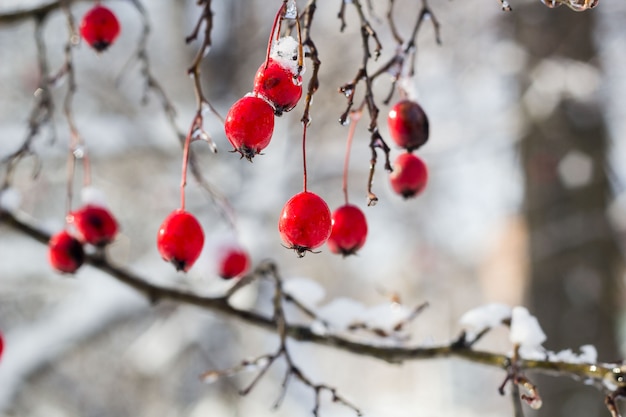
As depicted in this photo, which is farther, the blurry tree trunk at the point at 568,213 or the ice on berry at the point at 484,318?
the blurry tree trunk at the point at 568,213

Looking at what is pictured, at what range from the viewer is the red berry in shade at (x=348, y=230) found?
3.47 ft

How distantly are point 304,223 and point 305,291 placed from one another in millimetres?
576

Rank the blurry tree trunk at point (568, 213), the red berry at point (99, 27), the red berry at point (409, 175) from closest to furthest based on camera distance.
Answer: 1. the red berry at point (409, 175)
2. the red berry at point (99, 27)
3. the blurry tree trunk at point (568, 213)

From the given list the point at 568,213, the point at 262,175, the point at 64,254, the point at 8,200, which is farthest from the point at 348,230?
the point at 262,175

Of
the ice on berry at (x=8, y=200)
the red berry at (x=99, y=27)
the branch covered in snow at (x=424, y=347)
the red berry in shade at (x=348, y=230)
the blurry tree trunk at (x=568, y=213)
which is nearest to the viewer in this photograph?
the branch covered in snow at (x=424, y=347)

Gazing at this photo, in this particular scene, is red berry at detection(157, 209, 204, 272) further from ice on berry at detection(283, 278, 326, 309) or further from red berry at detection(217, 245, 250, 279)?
red berry at detection(217, 245, 250, 279)

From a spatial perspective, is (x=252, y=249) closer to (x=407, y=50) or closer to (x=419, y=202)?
(x=407, y=50)

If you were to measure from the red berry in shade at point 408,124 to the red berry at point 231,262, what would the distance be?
676 mm

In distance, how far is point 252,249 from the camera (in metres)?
4.35

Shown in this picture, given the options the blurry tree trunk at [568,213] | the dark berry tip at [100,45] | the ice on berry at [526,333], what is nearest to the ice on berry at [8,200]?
the dark berry tip at [100,45]

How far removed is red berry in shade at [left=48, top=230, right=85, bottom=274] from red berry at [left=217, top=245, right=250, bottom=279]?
33 centimetres

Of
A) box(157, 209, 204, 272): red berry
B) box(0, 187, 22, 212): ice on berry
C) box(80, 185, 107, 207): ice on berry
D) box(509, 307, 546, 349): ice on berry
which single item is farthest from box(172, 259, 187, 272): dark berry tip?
box(0, 187, 22, 212): ice on berry

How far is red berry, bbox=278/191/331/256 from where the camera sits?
0.83 m

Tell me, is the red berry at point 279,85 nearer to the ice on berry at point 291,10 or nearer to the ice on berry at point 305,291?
the ice on berry at point 291,10
